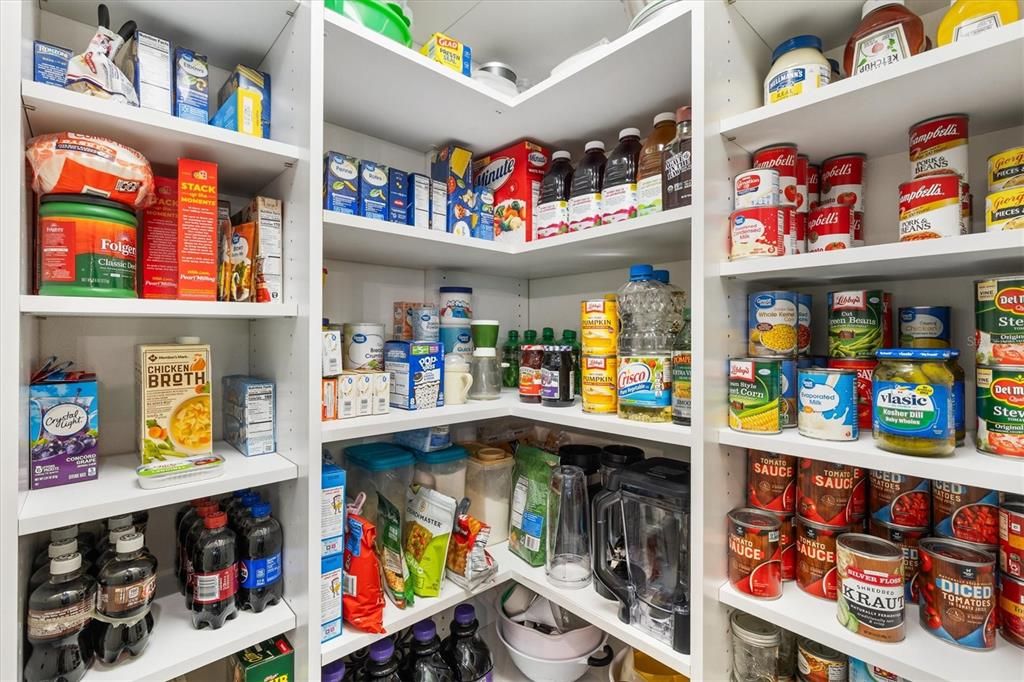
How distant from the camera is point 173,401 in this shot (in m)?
0.87

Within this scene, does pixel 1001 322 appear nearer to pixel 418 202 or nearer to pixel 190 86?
pixel 418 202

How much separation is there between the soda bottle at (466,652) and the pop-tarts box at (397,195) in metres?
1.01

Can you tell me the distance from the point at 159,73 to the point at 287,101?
0.70 feet

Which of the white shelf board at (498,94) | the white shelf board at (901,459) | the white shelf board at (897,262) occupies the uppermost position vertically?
the white shelf board at (498,94)

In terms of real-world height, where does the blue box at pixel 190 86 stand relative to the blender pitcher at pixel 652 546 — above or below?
above

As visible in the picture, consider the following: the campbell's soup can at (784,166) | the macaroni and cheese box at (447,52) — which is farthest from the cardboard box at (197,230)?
the campbell's soup can at (784,166)

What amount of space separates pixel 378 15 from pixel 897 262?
1115mm

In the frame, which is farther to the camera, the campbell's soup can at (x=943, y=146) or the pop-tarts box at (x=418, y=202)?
the pop-tarts box at (x=418, y=202)

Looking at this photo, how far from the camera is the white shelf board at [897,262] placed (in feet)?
2.18

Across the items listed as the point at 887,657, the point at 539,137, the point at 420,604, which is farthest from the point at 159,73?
the point at 887,657

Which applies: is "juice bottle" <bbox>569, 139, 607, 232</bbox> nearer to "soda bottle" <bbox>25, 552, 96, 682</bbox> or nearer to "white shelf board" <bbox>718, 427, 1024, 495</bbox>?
"white shelf board" <bbox>718, 427, 1024, 495</bbox>

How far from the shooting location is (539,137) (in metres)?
1.39

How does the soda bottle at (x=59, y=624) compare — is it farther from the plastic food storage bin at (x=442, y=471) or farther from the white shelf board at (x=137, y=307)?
the plastic food storage bin at (x=442, y=471)

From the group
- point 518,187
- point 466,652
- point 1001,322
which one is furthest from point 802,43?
point 466,652
